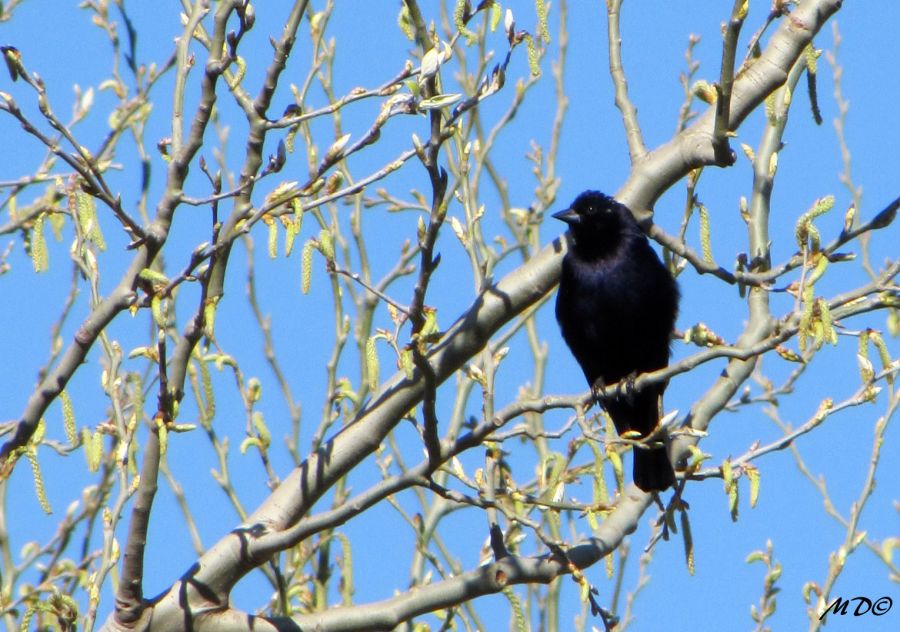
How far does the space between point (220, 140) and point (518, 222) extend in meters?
1.59

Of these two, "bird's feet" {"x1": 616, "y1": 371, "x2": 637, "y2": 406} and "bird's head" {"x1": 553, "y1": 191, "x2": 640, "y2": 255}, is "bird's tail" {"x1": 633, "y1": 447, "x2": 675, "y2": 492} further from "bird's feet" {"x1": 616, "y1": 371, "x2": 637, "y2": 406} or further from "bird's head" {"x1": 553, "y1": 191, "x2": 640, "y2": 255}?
"bird's head" {"x1": 553, "y1": 191, "x2": 640, "y2": 255}

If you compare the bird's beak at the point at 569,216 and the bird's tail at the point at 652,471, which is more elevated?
the bird's beak at the point at 569,216

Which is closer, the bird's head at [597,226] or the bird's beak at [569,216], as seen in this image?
the bird's head at [597,226]

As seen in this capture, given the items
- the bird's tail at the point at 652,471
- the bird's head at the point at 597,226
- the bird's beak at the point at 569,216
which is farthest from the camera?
the bird's beak at the point at 569,216

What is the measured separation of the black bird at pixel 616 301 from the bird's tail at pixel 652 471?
3.24 feet

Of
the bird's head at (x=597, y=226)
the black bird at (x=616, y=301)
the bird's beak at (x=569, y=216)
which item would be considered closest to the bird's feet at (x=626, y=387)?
the black bird at (x=616, y=301)

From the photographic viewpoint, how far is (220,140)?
21.3 ft

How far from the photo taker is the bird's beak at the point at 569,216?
5.71 metres

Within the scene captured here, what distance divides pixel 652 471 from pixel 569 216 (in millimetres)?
1613

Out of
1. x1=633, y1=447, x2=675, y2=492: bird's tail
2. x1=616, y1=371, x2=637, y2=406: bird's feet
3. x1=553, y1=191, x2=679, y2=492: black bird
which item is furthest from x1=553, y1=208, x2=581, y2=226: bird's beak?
x1=633, y1=447, x2=675, y2=492: bird's tail

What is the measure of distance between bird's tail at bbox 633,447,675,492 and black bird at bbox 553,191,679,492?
99cm

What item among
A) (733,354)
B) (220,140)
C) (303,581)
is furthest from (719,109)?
(220,140)

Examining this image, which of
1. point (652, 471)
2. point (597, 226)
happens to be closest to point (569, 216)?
point (597, 226)

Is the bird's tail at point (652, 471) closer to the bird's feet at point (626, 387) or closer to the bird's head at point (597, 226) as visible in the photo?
the bird's feet at point (626, 387)
